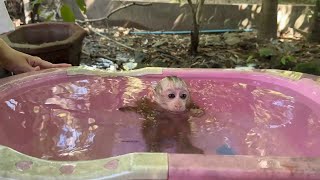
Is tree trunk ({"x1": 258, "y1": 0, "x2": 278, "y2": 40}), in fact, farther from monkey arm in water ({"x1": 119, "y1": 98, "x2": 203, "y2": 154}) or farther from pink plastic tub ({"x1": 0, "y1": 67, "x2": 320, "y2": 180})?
monkey arm in water ({"x1": 119, "y1": 98, "x2": 203, "y2": 154})

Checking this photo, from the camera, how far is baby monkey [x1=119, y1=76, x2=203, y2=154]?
220 centimetres

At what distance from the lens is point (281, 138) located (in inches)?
84.7

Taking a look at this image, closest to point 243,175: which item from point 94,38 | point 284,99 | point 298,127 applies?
point 298,127

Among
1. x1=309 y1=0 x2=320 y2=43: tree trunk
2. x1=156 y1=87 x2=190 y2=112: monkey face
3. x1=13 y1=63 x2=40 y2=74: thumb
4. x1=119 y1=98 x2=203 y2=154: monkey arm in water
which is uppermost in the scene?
x1=13 y1=63 x2=40 y2=74: thumb

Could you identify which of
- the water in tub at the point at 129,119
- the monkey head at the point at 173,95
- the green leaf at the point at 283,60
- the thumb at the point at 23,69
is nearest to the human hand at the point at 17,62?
the thumb at the point at 23,69

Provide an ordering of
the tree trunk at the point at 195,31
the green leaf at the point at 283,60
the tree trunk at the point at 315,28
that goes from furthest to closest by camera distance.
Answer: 1. the tree trunk at the point at 315,28
2. the tree trunk at the point at 195,31
3. the green leaf at the point at 283,60

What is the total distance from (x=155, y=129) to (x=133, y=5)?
416 centimetres

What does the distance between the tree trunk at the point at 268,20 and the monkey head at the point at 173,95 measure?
10.8 feet

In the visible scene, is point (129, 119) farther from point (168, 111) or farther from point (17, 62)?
point (17, 62)

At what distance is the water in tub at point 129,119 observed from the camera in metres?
2.03

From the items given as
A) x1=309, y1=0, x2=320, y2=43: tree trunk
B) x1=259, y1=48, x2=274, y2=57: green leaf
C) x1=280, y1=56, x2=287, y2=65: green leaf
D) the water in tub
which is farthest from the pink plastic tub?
x1=309, y1=0, x2=320, y2=43: tree trunk

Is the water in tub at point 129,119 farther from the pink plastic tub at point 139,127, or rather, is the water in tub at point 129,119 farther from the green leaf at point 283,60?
the green leaf at point 283,60

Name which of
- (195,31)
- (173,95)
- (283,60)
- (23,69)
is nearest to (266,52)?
(283,60)

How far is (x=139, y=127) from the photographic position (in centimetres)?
226
